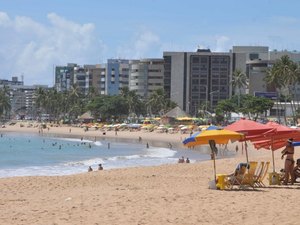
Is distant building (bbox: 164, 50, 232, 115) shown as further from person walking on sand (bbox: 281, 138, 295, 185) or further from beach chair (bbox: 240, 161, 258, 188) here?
beach chair (bbox: 240, 161, 258, 188)

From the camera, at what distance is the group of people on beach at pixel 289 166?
Answer: 615 inches

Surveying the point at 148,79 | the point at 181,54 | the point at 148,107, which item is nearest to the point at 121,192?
the point at 148,107

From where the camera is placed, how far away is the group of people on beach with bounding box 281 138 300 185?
15.6 meters

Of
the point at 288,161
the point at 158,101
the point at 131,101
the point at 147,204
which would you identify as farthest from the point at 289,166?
the point at 131,101

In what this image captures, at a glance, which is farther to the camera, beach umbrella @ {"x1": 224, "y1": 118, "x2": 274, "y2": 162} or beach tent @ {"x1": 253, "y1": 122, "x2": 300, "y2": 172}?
beach tent @ {"x1": 253, "y1": 122, "x2": 300, "y2": 172}

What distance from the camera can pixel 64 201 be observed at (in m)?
13.1

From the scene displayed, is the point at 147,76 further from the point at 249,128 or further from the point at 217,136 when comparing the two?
the point at 217,136

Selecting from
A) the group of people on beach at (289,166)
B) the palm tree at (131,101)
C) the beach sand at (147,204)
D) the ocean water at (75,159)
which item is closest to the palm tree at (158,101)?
the palm tree at (131,101)

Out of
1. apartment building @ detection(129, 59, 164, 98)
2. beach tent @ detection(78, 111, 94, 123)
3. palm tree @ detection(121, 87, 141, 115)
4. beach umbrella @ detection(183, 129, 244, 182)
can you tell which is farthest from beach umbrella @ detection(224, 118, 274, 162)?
apartment building @ detection(129, 59, 164, 98)

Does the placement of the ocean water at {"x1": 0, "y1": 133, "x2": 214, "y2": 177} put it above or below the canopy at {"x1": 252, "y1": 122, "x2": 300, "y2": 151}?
below

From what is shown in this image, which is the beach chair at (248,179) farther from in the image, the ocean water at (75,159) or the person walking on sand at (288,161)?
the ocean water at (75,159)

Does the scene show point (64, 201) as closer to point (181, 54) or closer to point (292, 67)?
point (292, 67)

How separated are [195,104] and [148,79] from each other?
62.2 feet

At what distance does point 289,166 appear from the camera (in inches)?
628
